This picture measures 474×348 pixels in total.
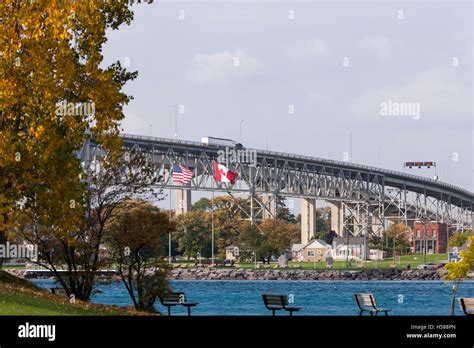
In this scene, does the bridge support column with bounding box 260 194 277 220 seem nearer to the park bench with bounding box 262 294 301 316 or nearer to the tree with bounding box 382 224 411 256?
the tree with bounding box 382 224 411 256

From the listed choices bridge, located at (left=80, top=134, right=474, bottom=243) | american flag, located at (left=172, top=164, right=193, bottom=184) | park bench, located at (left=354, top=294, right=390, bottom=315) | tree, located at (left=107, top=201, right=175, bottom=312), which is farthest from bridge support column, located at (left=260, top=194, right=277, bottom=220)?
park bench, located at (left=354, top=294, right=390, bottom=315)

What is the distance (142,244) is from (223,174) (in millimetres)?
101243

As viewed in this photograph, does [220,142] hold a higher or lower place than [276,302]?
higher

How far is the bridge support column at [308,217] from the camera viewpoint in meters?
178

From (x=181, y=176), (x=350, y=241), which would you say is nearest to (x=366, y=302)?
(x=181, y=176)

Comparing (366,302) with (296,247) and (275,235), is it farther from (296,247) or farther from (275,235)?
(296,247)

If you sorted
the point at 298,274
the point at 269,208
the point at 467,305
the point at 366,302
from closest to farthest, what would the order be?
1. the point at 467,305
2. the point at 366,302
3. the point at 298,274
4. the point at 269,208

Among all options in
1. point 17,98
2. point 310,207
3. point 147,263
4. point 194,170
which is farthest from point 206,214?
point 17,98

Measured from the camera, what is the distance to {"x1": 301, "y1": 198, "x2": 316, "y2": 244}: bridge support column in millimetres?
177500

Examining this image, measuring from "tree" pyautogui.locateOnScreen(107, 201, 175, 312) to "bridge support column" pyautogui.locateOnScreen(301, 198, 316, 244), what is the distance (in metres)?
132

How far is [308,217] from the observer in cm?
18125

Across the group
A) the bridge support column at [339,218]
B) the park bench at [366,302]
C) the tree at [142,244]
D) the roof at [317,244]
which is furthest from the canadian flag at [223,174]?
the park bench at [366,302]
